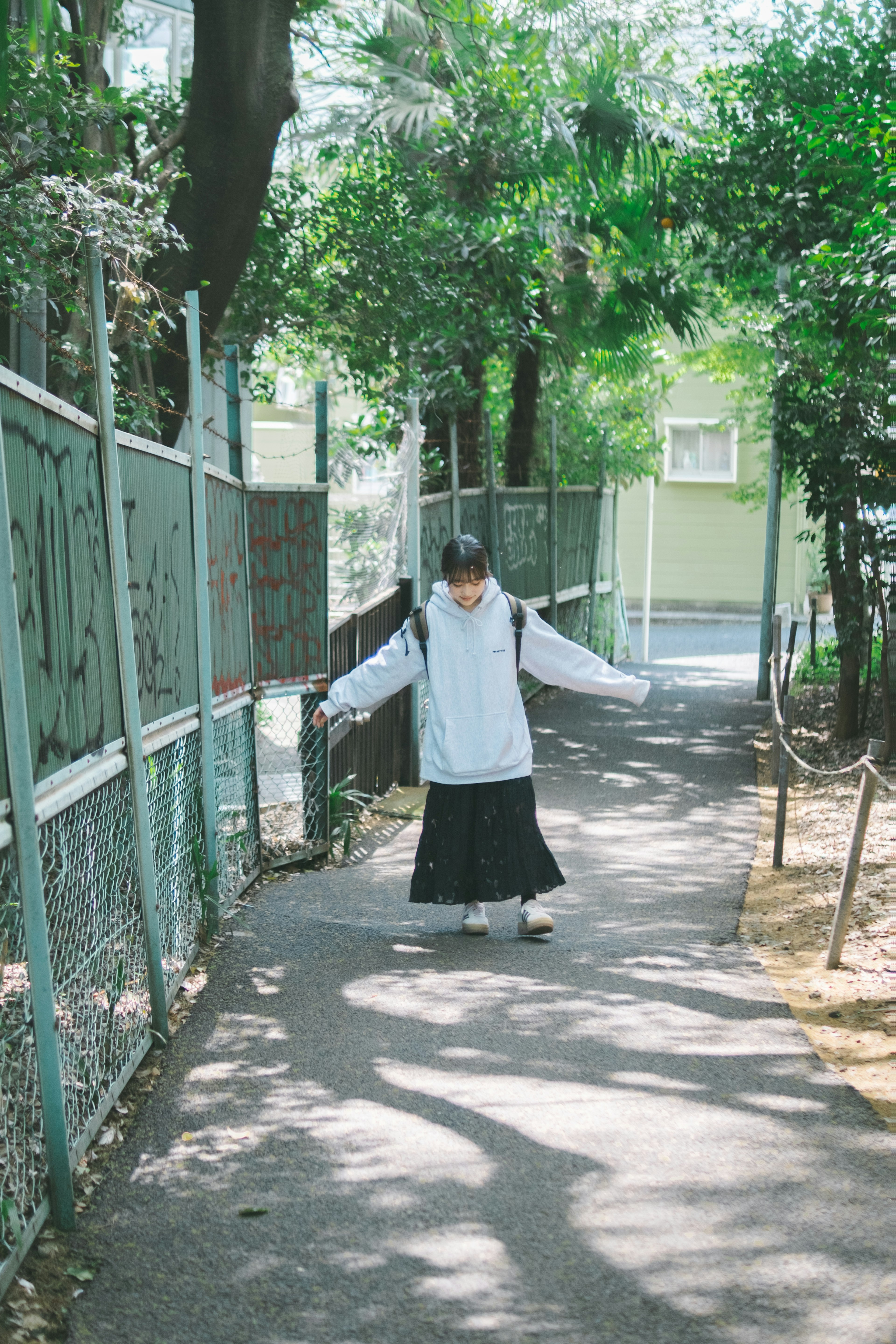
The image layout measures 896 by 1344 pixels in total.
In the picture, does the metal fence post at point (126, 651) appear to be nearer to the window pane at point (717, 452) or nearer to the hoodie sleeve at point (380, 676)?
the hoodie sleeve at point (380, 676)

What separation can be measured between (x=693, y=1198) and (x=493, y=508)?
9410mm

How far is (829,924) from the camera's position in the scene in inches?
229

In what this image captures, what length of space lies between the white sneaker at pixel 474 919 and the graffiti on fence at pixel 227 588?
135 cm

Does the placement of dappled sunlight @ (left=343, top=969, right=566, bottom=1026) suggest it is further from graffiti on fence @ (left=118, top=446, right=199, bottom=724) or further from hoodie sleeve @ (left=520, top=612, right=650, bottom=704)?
hoodie sleeve @ (left=520, top=612, right=650, bottom=704)

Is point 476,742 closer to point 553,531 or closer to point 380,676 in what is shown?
point 380,676

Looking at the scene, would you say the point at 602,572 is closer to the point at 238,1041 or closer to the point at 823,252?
the point at 823,252

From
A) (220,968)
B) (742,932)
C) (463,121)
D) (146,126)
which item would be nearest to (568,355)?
(463,121)

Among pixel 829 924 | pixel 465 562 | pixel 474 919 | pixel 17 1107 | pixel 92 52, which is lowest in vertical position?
pixel 829 924

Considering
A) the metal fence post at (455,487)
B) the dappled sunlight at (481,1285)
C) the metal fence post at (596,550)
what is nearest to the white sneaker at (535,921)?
the dappled sunlight at (481,1285)

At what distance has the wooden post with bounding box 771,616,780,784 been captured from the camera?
8.09 metres

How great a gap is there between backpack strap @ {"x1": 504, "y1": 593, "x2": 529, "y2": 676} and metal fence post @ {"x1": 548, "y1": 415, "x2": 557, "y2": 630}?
28.2 ft

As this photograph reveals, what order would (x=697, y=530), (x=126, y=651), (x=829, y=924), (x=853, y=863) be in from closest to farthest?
(x=126, y=651) → (x=853, y=863) → (x=829, y=924) → (x=697, y=530)

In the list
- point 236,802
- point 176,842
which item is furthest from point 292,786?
point 176,842

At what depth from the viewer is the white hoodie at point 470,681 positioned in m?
5.48
